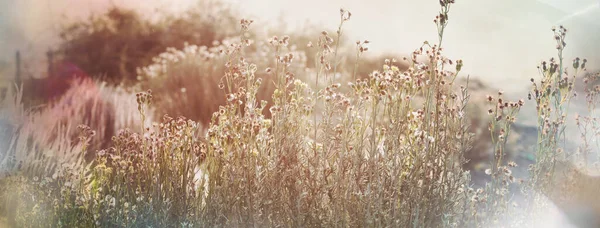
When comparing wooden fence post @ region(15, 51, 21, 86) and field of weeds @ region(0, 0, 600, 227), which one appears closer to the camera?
field of weeds @ region(0, 0, 600, 227)

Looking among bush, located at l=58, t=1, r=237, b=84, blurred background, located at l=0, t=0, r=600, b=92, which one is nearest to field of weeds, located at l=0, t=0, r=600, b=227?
bush, located at l=58, t=1, r=237, b=84

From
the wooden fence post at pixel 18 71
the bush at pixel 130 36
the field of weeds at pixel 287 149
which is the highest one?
the bush at pixel 130 36

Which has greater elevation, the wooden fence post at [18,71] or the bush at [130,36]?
Result: the bush at [130,36]

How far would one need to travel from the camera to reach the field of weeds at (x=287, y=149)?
237 cm

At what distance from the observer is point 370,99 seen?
7.86 feet

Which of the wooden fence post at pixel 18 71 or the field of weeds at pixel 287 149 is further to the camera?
the wooden fence post at pixel 18 71

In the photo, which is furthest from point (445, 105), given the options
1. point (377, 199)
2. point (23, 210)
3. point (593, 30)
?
point (23, 210)


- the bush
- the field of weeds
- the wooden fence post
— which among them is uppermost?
the bush

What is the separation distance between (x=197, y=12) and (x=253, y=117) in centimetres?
208

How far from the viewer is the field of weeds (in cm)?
237

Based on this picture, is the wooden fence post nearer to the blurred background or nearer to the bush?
the blurred background

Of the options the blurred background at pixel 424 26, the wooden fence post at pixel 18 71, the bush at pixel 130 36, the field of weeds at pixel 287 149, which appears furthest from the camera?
the bush at pixel 130 36

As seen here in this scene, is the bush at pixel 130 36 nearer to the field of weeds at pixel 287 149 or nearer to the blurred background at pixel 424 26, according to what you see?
the field of weeds at pixel 287 149

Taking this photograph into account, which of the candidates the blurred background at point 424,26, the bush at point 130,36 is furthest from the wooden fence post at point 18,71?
the bush at point 130,36
